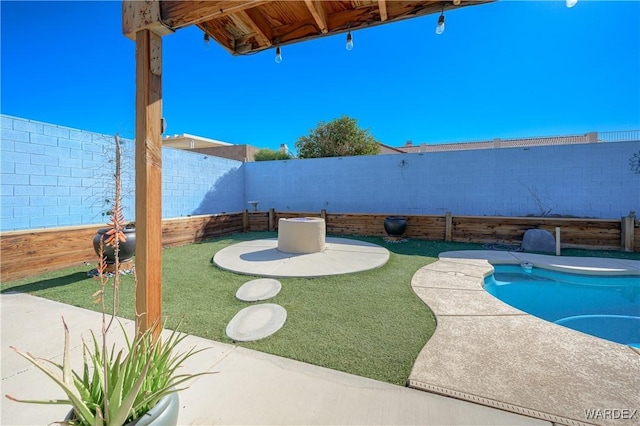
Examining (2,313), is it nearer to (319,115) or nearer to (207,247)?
(207,247)

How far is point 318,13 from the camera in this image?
2029 mm

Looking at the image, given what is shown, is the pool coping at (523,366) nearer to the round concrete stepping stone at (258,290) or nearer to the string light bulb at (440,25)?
the round concrete stepping stone at (258,290)

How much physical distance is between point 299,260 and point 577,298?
4853 mm

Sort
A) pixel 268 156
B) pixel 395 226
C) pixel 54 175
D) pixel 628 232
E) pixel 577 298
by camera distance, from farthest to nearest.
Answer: pixel 268 156 → pixel 395 226 → pixel 628 232 → pixel 54 175 → pixel 577 298

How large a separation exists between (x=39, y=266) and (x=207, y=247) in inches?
123

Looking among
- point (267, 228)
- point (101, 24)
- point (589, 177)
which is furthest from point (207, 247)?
point (589, 177)

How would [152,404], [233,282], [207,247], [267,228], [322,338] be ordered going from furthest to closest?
[267,228], [207,247], [233,282], [322,338], [152,404]

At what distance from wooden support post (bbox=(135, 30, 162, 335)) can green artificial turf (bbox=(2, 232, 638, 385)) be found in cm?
66

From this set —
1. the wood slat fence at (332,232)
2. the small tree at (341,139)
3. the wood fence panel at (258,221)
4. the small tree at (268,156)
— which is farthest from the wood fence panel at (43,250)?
the small tree at (341,139)

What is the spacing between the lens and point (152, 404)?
4.16 ft

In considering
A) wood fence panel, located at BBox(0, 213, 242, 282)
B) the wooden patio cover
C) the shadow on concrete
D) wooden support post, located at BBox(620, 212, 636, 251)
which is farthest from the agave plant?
wooden support post, located at BBox(620, 212, 636, 251)

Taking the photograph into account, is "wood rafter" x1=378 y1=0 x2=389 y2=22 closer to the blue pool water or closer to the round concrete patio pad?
the round concrete patio pad

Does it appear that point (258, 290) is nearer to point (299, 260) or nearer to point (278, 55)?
point (299, 260)

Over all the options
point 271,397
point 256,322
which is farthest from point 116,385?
point 256,322
